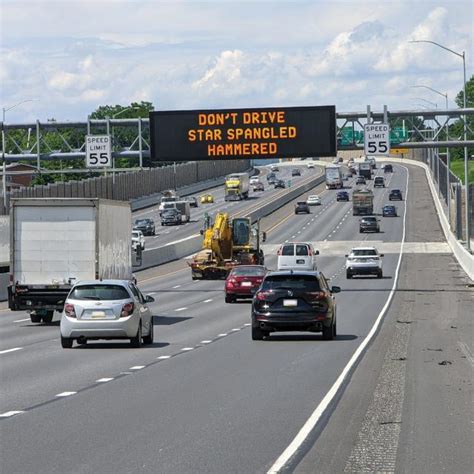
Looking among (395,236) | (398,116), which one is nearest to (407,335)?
(398,116)

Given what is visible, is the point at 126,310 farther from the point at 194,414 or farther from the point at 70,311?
the point at 194,414

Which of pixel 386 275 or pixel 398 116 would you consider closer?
pixel 398 116

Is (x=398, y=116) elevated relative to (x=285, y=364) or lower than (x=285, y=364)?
elevated

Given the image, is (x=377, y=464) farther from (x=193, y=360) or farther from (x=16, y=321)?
(x=16, y=321)

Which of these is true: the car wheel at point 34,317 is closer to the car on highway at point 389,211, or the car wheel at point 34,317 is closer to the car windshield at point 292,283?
the car windshield at point 292,283

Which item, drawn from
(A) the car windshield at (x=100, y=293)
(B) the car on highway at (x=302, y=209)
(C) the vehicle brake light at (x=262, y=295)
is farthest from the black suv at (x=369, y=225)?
(A) the car windshield at (x=100, y=293)

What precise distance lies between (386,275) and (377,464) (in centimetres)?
6088

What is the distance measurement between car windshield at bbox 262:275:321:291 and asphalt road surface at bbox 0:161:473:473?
1.19 m

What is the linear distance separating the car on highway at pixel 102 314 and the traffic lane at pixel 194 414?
2.02 metres

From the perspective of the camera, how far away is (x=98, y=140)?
2276 inches

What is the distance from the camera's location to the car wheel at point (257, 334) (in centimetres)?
2863

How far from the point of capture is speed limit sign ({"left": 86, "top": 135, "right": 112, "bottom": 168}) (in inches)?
2266

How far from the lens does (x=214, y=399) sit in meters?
17.0

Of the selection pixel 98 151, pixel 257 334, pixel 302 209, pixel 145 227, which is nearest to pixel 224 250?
pixel 98 151
